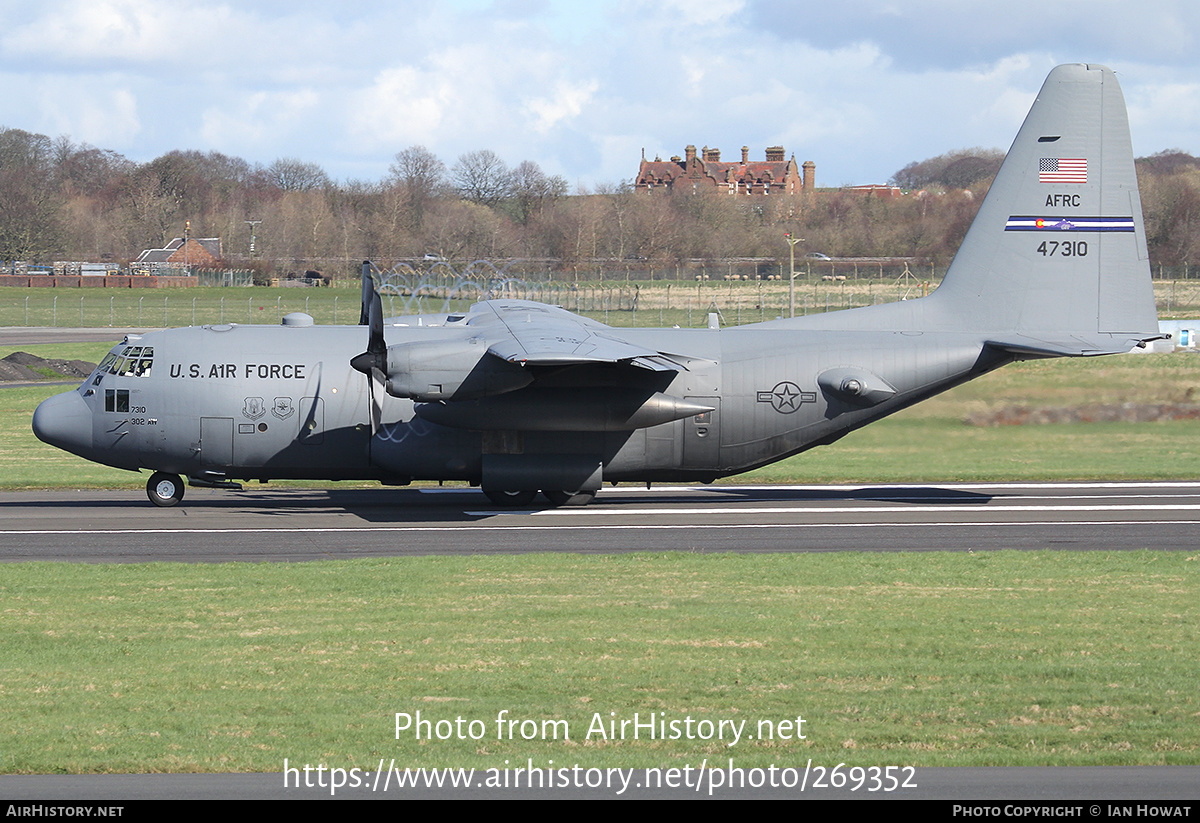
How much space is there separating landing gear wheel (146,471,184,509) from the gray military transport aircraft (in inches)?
1.3

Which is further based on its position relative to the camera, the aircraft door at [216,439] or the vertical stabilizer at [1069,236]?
the vertical stabilizer at [1069,236]

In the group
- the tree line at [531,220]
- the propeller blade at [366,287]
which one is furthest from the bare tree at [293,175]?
the propeller blade at [366,287]

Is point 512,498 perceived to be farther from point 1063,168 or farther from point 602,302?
point 602,302

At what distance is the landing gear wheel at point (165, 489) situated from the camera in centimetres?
2627

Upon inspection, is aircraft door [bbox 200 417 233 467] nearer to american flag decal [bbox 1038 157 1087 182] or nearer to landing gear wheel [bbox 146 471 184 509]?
landing gear wheel [bbox 146 471 184 509]

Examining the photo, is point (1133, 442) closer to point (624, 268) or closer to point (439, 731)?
point (439, 731)

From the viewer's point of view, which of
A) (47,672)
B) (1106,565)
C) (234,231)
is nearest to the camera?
(47,672)

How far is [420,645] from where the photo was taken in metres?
14.2

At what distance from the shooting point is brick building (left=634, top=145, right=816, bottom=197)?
16712 cm

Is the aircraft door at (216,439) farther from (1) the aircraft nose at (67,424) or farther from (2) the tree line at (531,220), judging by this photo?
(2) the tree line at (531,220)

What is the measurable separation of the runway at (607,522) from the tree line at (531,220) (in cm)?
4651

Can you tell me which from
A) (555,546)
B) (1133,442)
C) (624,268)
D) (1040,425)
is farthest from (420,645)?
(624,268)

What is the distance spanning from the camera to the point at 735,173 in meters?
169

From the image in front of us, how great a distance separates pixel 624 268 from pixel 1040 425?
6057 cm
